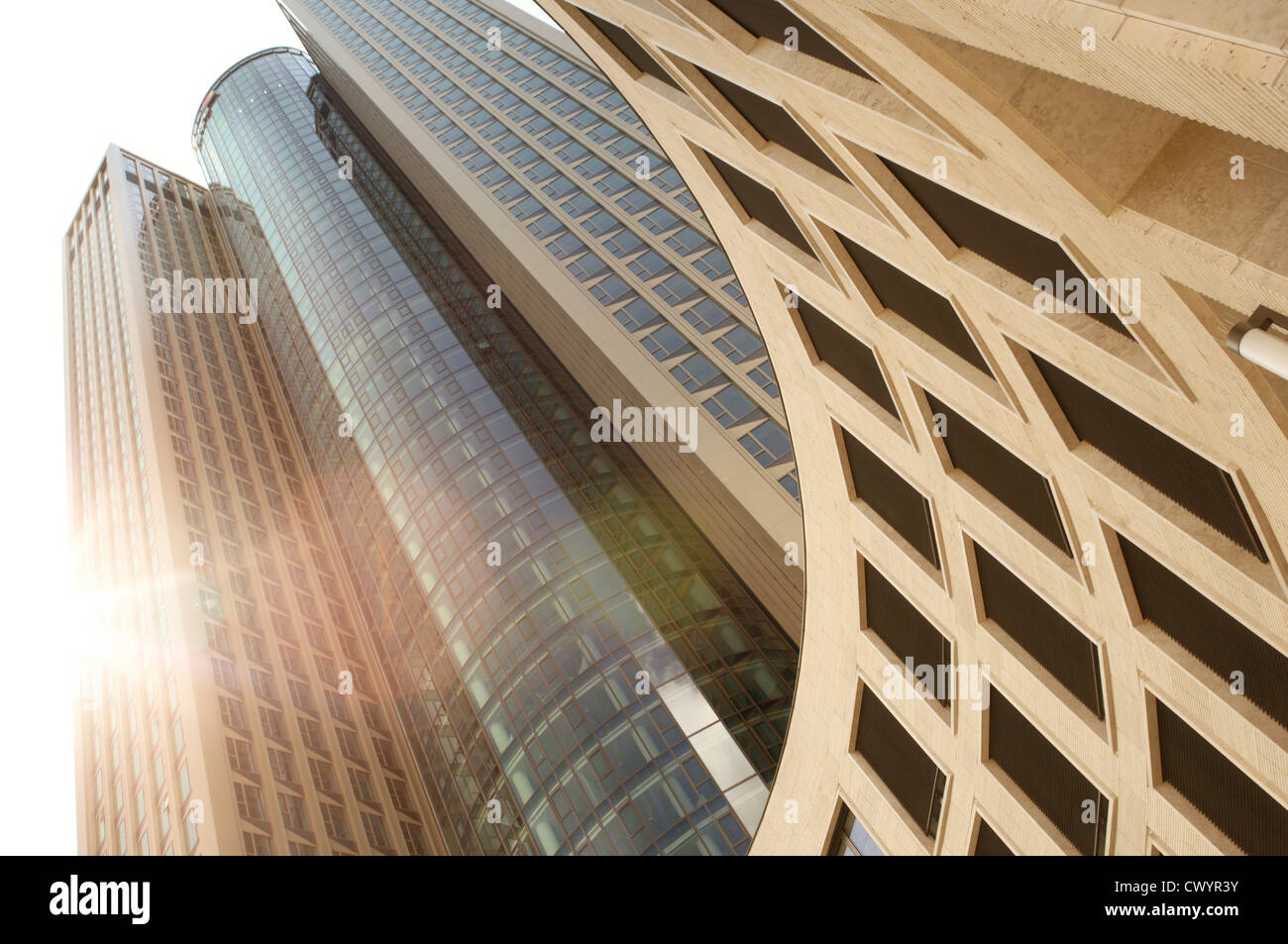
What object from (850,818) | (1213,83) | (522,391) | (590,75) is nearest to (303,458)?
(522,391)

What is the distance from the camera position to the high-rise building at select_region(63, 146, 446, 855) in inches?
2413

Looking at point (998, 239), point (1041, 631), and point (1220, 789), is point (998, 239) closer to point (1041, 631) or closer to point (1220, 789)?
point (1041, 631)

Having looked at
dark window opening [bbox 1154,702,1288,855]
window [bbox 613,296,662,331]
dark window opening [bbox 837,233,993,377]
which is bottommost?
dark window opening [bbox 1154,702,1288,855]

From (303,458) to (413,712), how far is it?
43.4 m

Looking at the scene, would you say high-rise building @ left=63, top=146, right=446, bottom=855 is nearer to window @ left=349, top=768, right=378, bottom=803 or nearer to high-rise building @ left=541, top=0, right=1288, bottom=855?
window @ left=349, top=768, right=378, bottom=803

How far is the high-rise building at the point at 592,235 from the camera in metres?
47.9

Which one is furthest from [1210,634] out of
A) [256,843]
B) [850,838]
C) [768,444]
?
[256,843]

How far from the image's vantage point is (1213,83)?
21.8ft

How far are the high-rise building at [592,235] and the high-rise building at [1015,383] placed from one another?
70.8 ft

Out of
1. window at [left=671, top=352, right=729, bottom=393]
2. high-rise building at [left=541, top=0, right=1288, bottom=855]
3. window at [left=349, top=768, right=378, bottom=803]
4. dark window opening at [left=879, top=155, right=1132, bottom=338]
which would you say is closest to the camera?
high-rise building at [left=541, top=0, right=1288, bottom=855]

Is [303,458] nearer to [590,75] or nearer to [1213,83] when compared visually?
[590,75]

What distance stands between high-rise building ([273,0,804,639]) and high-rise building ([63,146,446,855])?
30.6 meters

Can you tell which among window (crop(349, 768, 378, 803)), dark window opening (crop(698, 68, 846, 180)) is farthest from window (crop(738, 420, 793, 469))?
window (crop(349, 768, 378, 803))

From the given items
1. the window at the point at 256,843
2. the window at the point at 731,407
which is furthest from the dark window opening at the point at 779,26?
the window at the point at 256,843
